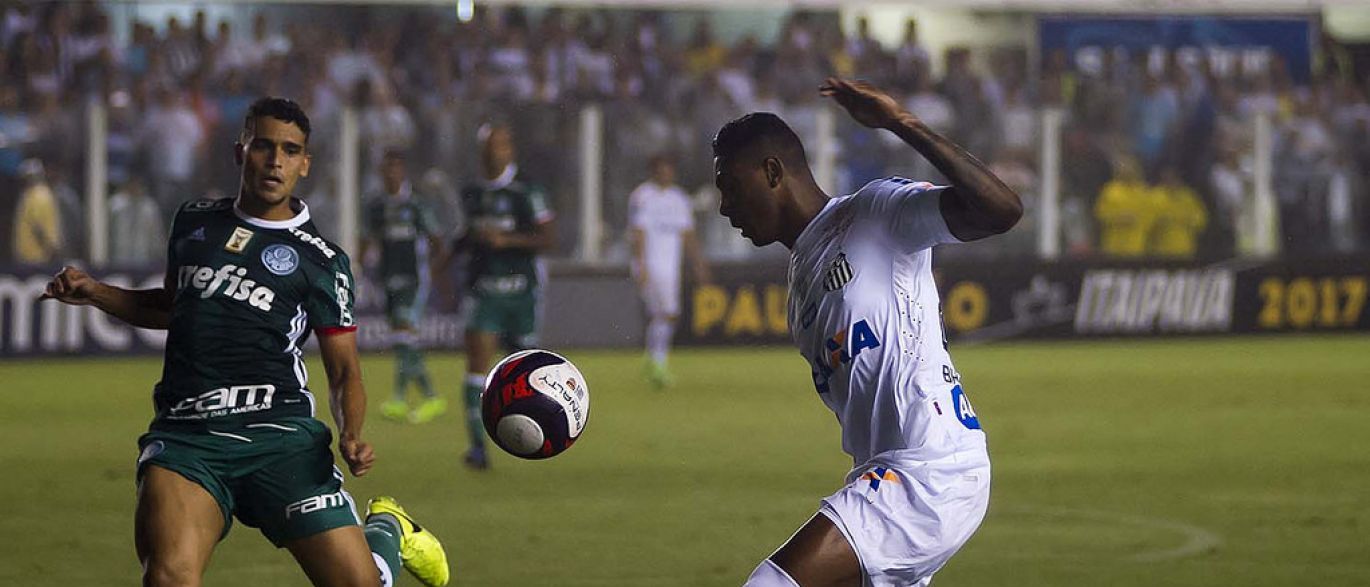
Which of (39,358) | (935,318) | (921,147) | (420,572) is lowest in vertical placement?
(39,358)

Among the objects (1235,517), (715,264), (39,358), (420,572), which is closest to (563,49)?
(715,264)

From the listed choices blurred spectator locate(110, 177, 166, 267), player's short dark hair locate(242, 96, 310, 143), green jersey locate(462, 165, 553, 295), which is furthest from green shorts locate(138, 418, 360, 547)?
blurred spectator locate(110, 177, 166, 267)

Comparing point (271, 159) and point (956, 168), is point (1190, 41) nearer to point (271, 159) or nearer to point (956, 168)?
point (271, 159)

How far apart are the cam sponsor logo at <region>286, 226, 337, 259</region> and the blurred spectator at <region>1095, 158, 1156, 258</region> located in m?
21.5

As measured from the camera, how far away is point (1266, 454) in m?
14.9

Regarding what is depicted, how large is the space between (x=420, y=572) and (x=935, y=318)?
266 cm

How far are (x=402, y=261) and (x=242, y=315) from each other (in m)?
11.0

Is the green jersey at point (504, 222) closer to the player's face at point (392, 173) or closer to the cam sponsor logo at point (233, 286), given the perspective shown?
the player's face at point (392, 173)

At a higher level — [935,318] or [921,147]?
[921,147]

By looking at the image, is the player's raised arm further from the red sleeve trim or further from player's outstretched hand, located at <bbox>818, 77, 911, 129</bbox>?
Result: the red sleeve trim

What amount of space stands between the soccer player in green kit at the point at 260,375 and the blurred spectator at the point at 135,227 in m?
17.1

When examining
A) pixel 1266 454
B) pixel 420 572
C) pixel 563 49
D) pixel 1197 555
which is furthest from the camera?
pixel 563 49

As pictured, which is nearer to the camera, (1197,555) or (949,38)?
(1197,555)

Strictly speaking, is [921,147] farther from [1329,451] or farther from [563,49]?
[563,49]
